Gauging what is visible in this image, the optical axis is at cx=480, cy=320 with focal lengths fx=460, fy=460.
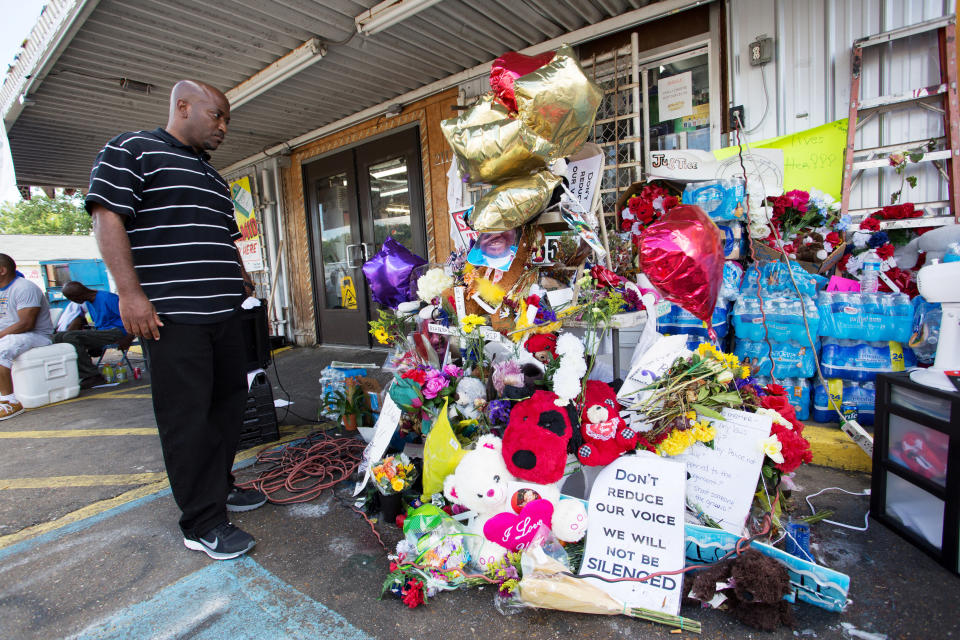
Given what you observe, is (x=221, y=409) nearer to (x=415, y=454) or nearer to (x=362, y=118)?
(x=415, y=454)

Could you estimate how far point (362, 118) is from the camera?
628 cm

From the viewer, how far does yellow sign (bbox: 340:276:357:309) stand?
6.95m

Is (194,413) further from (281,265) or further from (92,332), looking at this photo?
(281,265)

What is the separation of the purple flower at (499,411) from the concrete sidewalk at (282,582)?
27.5 inches

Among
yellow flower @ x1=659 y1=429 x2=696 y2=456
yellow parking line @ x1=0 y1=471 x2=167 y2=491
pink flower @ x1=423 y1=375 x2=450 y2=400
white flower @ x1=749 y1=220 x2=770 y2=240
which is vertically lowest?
yellow parking line @ x1=0 y1=471 x2=167 y2=491

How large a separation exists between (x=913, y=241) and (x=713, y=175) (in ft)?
4.30

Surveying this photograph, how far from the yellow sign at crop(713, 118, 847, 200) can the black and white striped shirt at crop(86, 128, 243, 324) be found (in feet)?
11.8

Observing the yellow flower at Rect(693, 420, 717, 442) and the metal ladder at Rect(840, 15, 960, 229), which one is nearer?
the yellow flower at Rect(693, 420, 717, 442)

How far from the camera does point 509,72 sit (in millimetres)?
2420

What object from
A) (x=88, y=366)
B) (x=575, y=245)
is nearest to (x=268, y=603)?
(x=575, y=245)

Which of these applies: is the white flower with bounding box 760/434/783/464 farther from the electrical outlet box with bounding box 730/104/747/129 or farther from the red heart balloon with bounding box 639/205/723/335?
the electrical outlet box with bounding box 730/104/747/129

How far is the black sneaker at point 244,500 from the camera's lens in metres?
2.55

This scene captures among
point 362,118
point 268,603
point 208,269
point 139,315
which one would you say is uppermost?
point 362,118

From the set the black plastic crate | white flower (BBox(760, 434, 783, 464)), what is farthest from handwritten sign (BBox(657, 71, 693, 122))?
the black plastic crate
